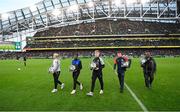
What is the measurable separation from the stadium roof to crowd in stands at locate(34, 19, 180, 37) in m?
4.89

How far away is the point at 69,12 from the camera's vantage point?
78062 millimetres

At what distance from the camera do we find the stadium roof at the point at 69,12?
7375cm

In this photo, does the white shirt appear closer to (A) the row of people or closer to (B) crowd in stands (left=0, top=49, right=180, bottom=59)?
(A) the row of people

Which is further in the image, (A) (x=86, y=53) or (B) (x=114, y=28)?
(B) (x=114, y=28)

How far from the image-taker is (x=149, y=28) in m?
84.6

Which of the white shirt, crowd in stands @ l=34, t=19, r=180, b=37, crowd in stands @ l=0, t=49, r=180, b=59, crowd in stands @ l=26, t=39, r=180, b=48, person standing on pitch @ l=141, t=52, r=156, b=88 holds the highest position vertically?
the white shirt

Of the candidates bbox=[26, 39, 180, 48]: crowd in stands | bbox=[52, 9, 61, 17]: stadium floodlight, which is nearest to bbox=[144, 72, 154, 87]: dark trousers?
bbox=[52, 9, 61, 17]: stadium floodlight

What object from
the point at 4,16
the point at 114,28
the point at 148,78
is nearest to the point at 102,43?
the point at 114,28

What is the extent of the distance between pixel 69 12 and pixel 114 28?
1322 cm

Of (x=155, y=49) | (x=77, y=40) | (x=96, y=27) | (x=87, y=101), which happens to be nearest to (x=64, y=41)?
(x=77, y=40)

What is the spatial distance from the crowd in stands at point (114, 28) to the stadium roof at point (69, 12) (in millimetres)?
4889

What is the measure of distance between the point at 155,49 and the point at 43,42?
26187mm

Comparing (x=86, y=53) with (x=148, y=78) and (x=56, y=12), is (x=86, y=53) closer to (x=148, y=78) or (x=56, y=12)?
(x=56, y=12)

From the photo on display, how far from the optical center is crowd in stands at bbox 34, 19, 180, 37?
83.3m
